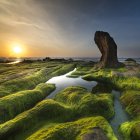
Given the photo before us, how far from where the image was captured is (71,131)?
18312 millimetres

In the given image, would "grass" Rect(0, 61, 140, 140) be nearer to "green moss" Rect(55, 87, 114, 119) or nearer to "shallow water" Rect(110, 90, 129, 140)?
"green moss" Rect(55, 87, 114, 119)

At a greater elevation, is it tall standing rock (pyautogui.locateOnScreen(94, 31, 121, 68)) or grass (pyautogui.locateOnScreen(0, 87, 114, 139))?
tall standing rock (pyautogui.locateOnScreen(94, 31, 121, 68))

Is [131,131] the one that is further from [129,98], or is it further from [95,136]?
[129,98]

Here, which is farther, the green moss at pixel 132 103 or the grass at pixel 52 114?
the green moss at pixel 132 103

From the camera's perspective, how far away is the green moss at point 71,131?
688 inches

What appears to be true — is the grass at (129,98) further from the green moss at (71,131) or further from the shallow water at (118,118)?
the green moss at (71,131)

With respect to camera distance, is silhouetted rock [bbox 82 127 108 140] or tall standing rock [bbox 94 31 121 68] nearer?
silhouetted rock [bbox 82 127 108 140]

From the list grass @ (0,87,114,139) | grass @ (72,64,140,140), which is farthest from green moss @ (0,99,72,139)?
grass @ (72,64,140,140)

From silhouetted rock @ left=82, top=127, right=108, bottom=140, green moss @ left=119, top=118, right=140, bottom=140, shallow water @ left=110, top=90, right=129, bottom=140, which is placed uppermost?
silhouetted rock @ left=82, top=127, right=108, bottom=140

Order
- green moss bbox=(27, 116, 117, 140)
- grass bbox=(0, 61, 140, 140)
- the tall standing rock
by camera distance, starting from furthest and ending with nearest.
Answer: the tall standing rock
grass bbox=(0, 61, 140, 140)
green moss bbox=(27, 116, 117, 140)

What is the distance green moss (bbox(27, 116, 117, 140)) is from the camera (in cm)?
1748

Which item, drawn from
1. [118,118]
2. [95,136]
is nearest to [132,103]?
[118,118]

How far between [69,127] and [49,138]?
2658 millimetres

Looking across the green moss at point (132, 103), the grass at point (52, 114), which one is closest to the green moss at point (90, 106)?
the grass at point (52, 114)
